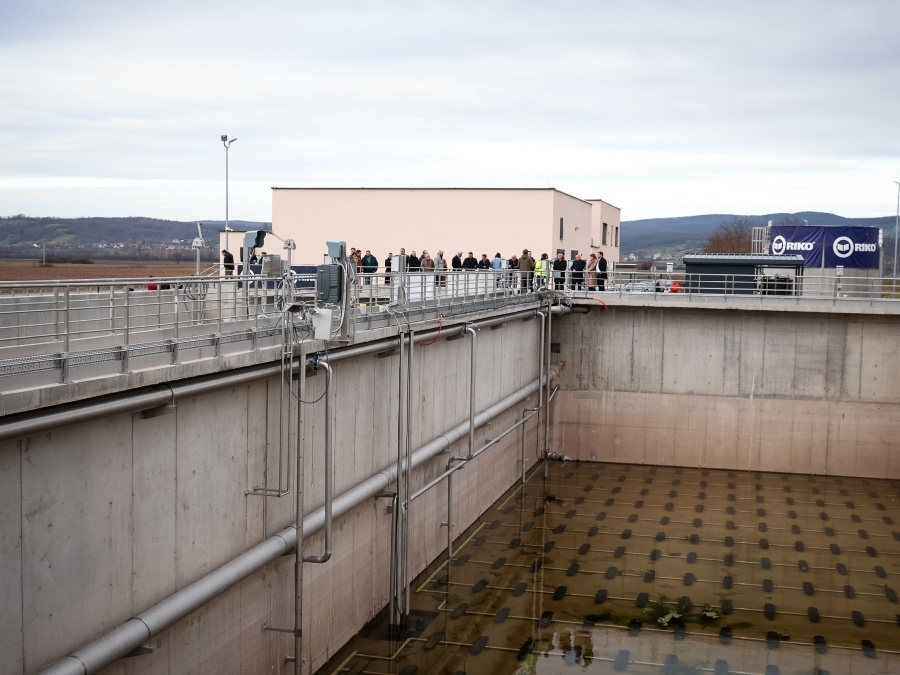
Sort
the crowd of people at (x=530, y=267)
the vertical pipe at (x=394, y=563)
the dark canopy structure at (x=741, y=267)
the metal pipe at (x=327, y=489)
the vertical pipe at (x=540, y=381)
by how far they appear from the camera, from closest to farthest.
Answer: the metal pipe at (x=327, y=489) → the vertical pipe at (x=394, y=563) → the vertical pipe at (x=540, y=381) → the crowd of people at (x=530, y=267) → the dark canopy structure at (x=741, y=267)

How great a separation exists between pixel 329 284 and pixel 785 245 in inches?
1152

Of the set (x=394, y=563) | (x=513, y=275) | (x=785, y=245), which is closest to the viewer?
(x=394, y=563)

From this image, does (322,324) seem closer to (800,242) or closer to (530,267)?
(530,267)

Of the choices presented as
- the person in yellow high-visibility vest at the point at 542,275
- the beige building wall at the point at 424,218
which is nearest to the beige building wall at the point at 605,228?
the beige building wall at the point at 424,218

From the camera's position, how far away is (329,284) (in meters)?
12.9

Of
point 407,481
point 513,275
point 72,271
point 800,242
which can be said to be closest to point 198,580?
point 407,481

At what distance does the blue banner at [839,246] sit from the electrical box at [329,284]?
91.3 ft

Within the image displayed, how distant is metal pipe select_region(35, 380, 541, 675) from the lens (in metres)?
8.18

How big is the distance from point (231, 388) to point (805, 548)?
566 inches

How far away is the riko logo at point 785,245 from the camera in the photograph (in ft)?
124

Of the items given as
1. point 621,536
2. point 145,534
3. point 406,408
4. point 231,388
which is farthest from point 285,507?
point 621,536

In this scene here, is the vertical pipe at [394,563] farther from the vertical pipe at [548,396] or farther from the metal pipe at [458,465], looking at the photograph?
the vertical pipe at [548,396]

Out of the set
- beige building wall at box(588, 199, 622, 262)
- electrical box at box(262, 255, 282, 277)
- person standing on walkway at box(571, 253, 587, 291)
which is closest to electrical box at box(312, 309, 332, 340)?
electrical box at box(262, 255, 282, 277)

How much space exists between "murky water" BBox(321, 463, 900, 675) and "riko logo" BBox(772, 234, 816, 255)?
Result: 13.4 m
